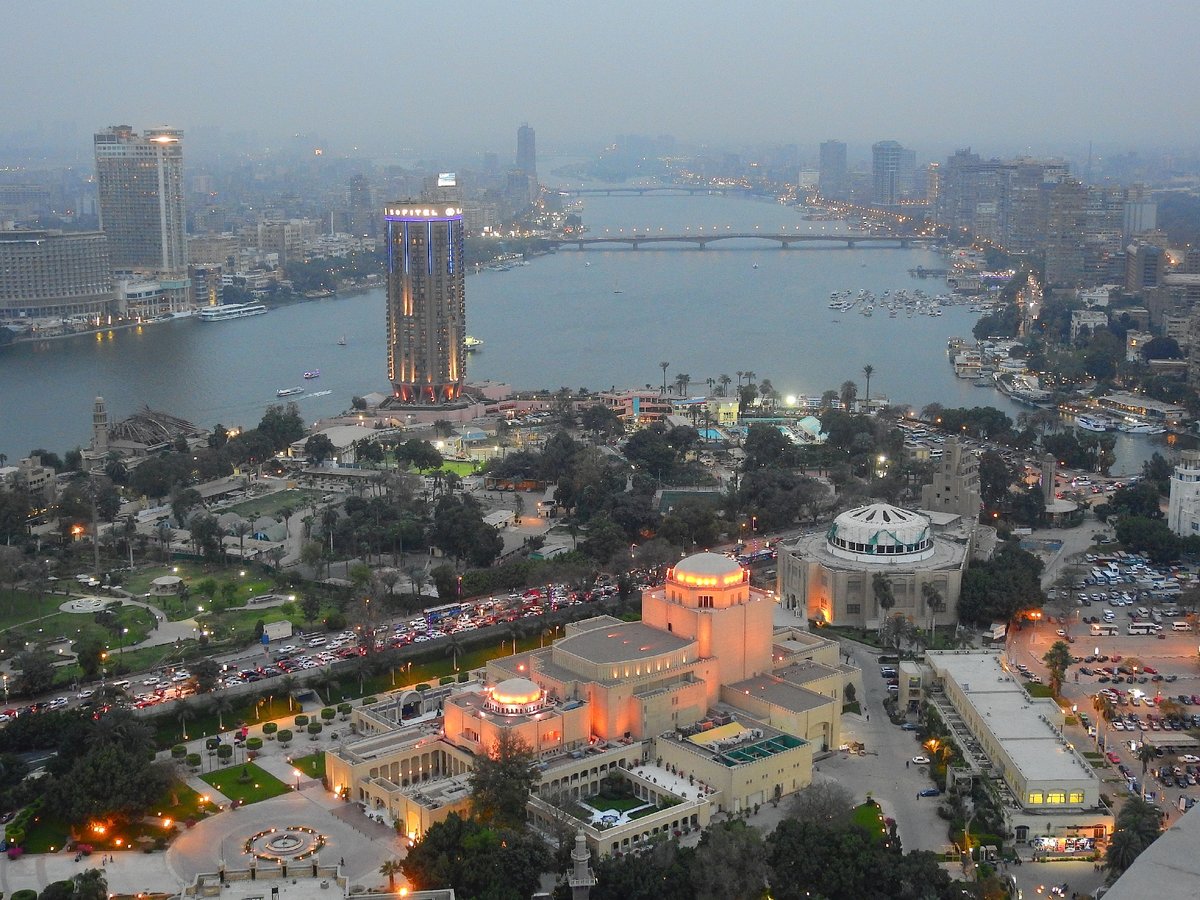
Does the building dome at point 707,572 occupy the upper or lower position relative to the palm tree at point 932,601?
Answer: upper

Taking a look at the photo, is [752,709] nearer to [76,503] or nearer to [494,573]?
[494,573]

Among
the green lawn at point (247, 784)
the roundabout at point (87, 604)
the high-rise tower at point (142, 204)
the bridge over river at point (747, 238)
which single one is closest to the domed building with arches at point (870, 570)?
the green lawn at point (247, 784)

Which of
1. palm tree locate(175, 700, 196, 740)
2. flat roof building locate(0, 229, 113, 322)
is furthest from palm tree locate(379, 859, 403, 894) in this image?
flat roof building locate(0, 229, 113, 322)

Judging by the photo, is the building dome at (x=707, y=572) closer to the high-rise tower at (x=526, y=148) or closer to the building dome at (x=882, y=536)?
the building dome at (x=882, y=536)

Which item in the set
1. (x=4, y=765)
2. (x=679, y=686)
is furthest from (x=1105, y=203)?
(x=4, y=765)

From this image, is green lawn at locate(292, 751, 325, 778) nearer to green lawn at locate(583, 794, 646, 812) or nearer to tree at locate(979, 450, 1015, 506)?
green lawn at locate(583, 794, 646, 812)

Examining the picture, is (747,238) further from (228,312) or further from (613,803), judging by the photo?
(613,803)
